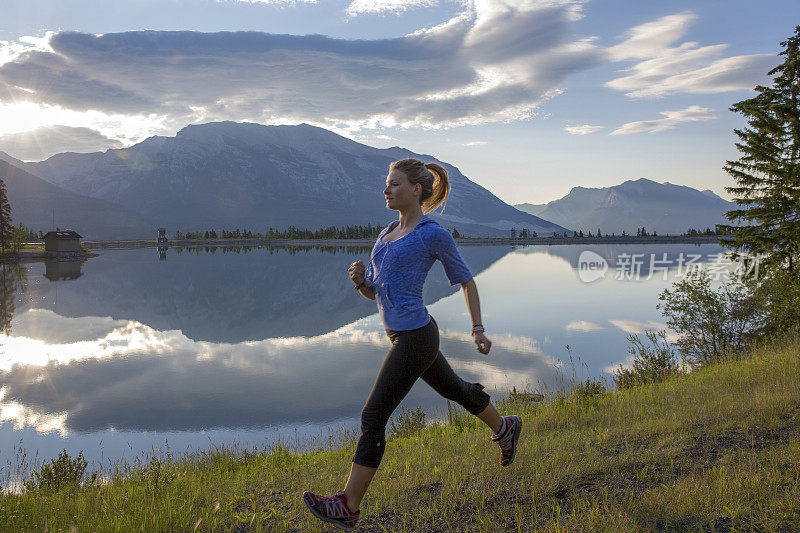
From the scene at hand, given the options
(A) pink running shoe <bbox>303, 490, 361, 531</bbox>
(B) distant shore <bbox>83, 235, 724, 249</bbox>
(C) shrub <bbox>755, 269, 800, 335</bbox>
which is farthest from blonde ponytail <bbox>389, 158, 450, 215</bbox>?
(B) distant shore <bbox>83, 235, 724, 249</bbox>

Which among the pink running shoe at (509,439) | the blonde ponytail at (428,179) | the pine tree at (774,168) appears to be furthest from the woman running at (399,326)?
the pine tree at (774,168)

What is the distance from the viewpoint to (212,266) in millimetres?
67938

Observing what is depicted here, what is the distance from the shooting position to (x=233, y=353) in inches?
897

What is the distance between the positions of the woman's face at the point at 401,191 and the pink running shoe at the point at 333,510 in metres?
2.12

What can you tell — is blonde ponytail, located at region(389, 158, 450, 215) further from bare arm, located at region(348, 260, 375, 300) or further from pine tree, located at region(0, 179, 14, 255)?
pine tree, located at region(0, 179, 14, 255)

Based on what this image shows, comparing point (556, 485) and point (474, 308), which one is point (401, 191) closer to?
point (474, 308)

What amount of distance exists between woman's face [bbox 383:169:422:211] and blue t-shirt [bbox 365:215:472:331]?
223 mm

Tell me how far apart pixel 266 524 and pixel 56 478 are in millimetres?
5200

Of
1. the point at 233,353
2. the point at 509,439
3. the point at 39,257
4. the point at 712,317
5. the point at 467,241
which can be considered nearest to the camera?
the point at 509,439

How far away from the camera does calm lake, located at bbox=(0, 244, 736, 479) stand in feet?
41.8

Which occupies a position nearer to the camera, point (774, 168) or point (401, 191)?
point (401, 191)

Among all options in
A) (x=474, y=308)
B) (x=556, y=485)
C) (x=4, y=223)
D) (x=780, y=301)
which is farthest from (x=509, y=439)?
(x=4, y=223)

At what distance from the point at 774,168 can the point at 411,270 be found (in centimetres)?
2323

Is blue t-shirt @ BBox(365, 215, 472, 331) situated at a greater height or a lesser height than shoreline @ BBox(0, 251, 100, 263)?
greater
